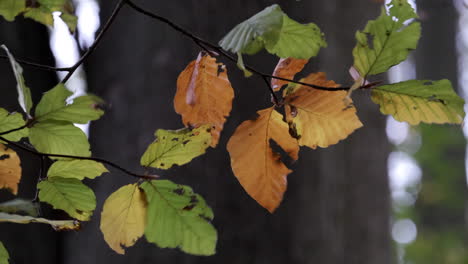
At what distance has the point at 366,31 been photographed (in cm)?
45

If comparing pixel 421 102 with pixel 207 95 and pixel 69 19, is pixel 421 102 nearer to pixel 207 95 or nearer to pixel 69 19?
pixel 207 95

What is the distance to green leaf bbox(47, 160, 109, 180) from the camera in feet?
1.59

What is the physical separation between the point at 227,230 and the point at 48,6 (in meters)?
0.76

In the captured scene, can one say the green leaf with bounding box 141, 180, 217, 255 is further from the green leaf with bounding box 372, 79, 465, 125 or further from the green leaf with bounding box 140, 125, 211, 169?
the green leaf with bounding box 372, 79, 465, 125

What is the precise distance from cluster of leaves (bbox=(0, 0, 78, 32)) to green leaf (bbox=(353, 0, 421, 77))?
0.29 meters

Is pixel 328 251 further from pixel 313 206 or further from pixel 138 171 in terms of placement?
pixel 138 171

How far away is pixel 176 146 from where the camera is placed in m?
0.49

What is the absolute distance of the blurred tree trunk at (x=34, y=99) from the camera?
1262 millimetres

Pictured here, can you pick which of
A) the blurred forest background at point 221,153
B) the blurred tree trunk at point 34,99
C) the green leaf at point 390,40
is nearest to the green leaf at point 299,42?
the green leaf at point 390,40

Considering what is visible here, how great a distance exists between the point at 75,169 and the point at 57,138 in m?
0.04

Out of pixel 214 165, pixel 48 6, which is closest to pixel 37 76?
pixel 214 165

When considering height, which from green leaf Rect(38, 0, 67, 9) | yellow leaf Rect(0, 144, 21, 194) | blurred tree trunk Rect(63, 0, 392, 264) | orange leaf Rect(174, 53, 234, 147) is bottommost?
blurred tree trunk Rect(63, 0, 392, 264)

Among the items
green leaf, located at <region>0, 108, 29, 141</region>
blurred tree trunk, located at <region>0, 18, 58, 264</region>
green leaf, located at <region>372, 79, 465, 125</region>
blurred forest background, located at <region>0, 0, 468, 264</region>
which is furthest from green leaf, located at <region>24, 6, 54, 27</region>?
blurred tree trunk, located at <region>0, 18, 58, 264</region>

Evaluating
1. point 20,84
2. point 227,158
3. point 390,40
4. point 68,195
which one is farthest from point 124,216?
point 227,158
